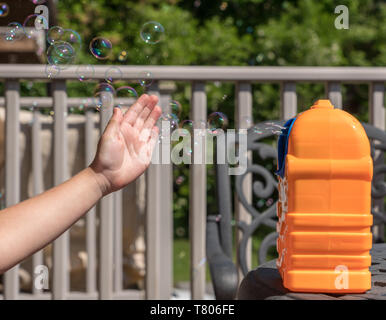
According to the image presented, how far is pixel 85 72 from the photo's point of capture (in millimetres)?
1901

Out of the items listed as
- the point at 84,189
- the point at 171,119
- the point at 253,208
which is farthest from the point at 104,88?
the point at 84,189

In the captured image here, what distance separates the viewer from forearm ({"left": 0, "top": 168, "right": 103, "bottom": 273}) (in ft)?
3.32

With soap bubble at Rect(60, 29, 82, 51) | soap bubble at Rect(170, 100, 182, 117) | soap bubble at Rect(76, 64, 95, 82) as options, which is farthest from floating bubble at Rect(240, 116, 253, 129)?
soap bubble at Rect(60, 29, 82, 51)

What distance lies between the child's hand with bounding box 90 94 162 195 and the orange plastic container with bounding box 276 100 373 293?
40cm

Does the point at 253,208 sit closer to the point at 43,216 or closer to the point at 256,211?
the point at 256,211

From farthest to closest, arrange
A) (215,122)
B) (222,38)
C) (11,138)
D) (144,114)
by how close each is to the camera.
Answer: (222,38) < (11,138) < (215,122) < (144,114)

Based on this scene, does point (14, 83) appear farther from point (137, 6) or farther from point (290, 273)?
point (137, 6)

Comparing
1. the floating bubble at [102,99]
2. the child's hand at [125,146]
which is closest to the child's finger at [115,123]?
the child's hand at [125,146]

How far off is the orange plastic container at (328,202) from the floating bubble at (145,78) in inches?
42.6

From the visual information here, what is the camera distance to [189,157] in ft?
6.70

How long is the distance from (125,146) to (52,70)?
33.9 inches

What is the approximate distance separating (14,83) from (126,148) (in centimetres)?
99

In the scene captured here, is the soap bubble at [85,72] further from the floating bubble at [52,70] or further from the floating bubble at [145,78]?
the floating bubble at [145,78]

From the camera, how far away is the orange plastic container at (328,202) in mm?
936
